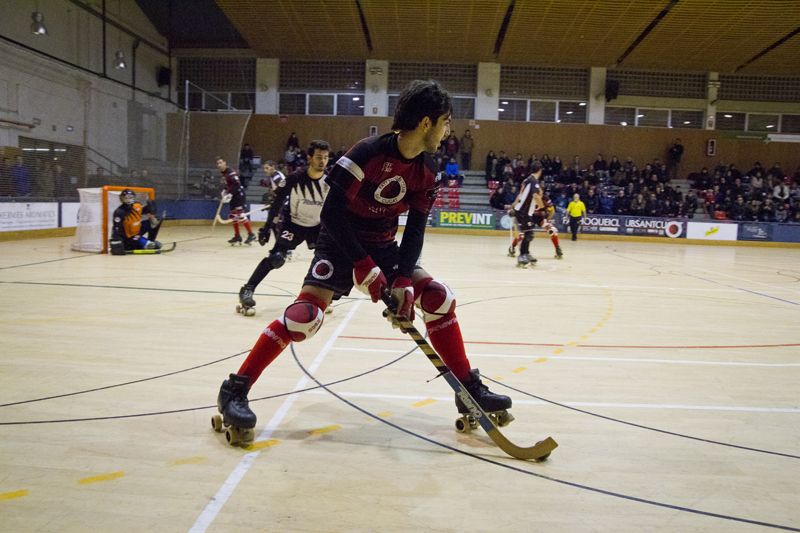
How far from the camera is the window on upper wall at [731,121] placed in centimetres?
3011

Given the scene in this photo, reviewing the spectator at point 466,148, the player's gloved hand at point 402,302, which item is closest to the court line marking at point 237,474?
the player's gloved hand at point 402,302

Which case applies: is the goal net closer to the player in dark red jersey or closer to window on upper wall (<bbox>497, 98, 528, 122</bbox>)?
the player in dark red jersey

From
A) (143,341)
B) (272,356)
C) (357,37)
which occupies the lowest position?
(143,341)

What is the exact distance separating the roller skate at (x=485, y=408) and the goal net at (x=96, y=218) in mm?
11653

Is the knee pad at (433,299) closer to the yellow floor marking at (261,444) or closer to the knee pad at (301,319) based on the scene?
the knee pad at (301,319)

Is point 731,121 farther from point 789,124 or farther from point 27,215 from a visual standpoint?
point 27,215

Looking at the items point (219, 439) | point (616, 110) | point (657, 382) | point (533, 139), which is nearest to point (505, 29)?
point (533, 139)

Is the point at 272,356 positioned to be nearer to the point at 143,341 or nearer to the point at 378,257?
the point at 378,257

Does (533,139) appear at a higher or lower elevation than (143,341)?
higher

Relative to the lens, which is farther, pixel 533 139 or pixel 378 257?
pixel 533 139

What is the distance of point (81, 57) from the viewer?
22812 mm

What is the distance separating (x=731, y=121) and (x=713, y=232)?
10.0 metres

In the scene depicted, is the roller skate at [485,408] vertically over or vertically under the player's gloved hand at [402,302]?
under

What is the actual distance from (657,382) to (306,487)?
9.97 ft
